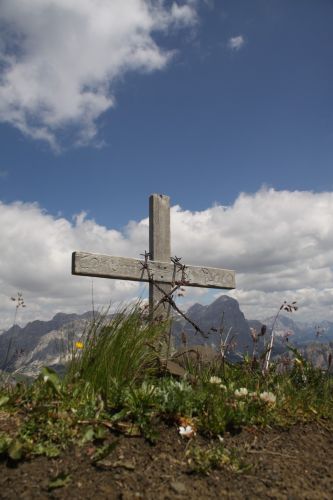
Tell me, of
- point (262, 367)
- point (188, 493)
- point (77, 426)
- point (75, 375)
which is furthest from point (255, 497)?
point (262, 367)

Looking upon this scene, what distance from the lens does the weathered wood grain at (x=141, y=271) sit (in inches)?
295

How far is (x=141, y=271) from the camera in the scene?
8328 mm

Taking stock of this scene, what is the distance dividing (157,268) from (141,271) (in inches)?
15.5

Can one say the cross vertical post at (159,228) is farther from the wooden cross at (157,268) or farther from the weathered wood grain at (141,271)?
the weathered wood grain at (141,271)

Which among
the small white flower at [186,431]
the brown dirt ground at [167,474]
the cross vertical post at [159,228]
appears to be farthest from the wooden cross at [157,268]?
the brown dirt ground at [167,474]

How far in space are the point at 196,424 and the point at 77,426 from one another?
1.04 metres

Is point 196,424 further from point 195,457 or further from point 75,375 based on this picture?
point 75,375

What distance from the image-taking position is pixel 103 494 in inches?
104

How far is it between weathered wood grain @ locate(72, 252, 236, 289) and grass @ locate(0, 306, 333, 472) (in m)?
2.44

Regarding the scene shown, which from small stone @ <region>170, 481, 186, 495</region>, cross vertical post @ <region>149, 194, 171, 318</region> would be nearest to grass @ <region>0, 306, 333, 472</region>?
small stone @ <region>170, 481, 186, 495</region>

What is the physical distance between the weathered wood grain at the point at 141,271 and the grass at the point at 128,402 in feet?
8.02

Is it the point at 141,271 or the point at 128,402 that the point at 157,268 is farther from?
the point at 128,402

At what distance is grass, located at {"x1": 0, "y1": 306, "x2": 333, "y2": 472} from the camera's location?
3248mm

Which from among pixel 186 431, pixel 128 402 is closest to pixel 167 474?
pixel 186 431
